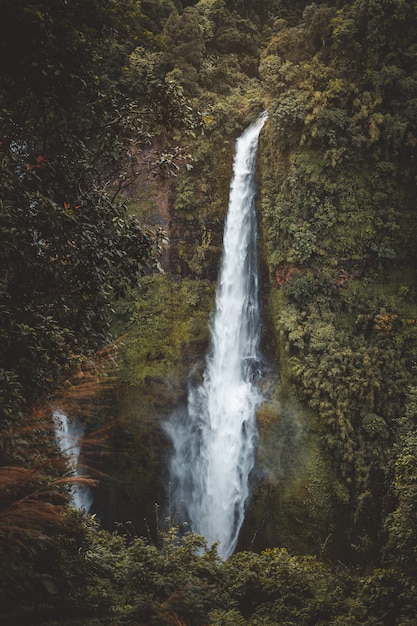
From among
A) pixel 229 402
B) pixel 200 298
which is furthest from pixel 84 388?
pixel 200 298

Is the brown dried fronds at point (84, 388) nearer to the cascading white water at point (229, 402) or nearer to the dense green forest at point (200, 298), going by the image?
the dense green forest at point (200, 298)

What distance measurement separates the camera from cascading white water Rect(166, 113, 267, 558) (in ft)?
39.5

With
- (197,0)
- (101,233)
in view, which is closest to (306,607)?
(101,233)

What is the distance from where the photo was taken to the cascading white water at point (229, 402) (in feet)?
39.5

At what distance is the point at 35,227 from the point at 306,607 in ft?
17.6

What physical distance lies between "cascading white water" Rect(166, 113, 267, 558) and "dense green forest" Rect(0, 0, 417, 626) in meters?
0.44

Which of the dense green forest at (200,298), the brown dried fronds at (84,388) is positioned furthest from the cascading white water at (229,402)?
the brown dried fronds at (84,388)

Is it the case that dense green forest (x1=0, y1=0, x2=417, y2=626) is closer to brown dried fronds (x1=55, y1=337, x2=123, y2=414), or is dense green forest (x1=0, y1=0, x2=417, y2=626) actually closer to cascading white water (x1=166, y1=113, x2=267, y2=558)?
brown dried fronds (x1=55, y1=337, x2=123, y2=414)

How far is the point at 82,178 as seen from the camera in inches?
207

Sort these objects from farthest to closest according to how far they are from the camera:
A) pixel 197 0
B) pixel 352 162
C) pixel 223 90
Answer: pixel 197 0 < pixel 223 90 < pixel 352 162

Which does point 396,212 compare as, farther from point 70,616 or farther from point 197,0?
point 197,0

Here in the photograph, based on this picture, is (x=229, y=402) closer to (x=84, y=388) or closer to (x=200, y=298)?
(x=200, y=298)

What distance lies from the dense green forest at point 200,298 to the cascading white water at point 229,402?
1.43 feet

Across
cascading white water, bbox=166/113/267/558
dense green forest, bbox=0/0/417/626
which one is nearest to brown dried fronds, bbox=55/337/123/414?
dense green forest, bbox=0/0/417/626
